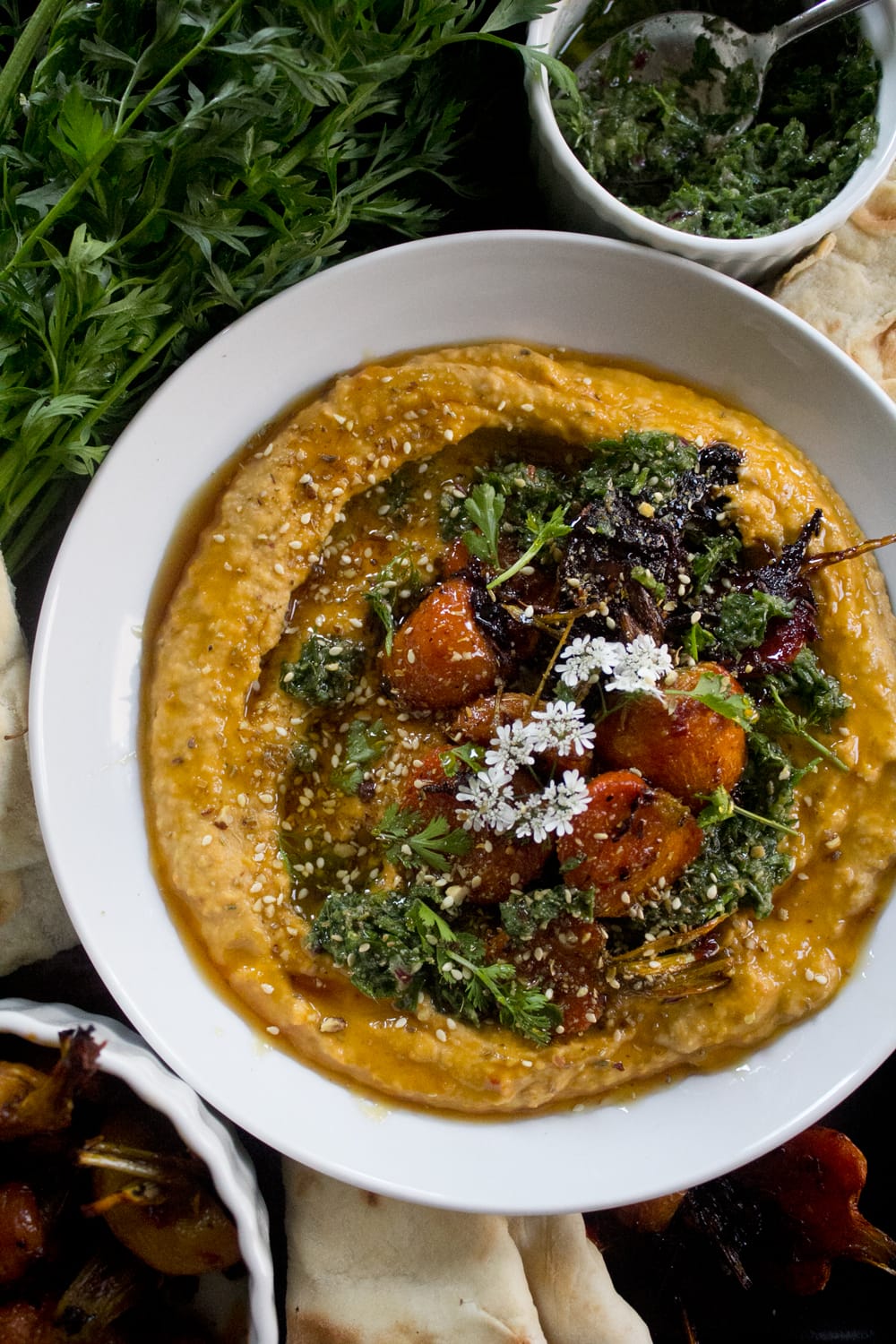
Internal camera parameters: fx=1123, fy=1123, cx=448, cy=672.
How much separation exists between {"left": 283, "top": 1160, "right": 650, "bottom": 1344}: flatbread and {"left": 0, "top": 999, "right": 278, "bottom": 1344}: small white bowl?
0.29 m

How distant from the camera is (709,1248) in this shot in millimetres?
3875

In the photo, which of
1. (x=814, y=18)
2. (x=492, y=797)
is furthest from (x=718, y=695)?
(x=814, y=18)

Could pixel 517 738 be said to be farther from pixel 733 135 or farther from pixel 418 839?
pixel 733 135

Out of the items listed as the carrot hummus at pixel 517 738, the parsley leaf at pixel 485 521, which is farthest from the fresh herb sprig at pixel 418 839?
the parsley leaf at pixel 485 521

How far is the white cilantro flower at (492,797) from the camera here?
2.99m

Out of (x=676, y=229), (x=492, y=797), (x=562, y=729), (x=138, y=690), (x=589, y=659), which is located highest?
(x=676, y=229)

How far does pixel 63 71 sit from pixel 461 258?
1.17 m

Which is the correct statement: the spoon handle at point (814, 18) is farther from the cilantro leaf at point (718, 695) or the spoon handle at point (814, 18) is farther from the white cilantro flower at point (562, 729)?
the white cilantro flower at point (562, 729)

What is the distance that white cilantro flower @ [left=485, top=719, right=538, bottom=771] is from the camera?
299 centimetres

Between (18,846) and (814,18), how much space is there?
350 cm

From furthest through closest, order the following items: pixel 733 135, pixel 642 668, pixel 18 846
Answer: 1. pixel 733 135
2. pixel 18 846
3. pixel 642 668

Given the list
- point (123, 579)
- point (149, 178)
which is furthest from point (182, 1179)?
point (149, 178)

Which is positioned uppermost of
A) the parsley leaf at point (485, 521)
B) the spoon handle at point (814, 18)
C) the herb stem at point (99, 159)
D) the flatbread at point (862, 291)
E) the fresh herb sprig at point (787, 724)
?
the spoon handle at point (814, 18)

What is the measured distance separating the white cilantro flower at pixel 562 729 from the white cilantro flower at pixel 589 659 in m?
0.08
